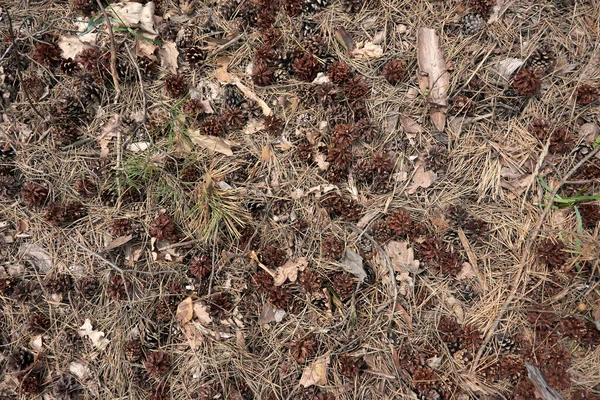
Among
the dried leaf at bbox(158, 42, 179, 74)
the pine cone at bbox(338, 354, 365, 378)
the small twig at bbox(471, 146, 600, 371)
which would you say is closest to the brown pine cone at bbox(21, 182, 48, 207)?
the dried leaf at bbox(158, 42, 179, 74)

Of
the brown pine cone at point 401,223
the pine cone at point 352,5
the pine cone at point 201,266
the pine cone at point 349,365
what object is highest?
the pine cone at point 352,5

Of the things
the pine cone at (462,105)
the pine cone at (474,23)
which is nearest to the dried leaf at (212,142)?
the pine cone at (462,105)

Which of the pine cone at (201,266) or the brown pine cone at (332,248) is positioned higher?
the brown pine cone at (332,248)

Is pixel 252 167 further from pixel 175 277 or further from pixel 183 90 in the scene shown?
pixel 175 277

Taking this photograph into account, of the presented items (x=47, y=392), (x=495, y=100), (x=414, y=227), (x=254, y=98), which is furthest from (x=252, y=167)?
(x=47, y=392)

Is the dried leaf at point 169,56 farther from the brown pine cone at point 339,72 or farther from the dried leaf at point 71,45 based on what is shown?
the brown pine cone at point 339,72

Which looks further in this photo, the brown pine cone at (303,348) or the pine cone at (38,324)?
the pine cone at (38,324)
